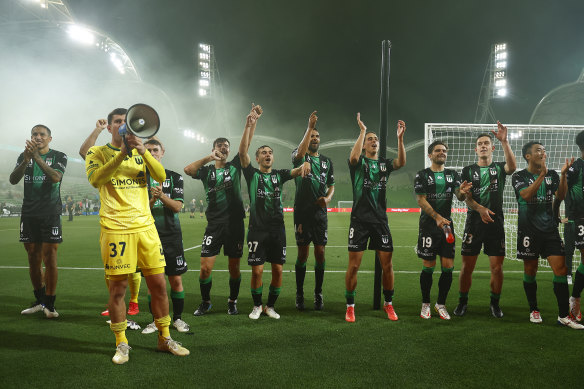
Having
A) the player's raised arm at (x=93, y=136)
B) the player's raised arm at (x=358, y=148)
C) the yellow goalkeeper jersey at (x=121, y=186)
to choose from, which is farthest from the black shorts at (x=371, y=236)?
the player's raised arm at (x=93, y=136)

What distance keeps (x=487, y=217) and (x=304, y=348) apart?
287 centimetres

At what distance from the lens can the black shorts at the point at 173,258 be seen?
4.32 m

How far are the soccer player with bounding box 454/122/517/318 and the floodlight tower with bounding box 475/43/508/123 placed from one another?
1652 inches

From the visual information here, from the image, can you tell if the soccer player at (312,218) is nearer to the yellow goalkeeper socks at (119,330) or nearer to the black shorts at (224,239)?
the black shorts at (224,239)

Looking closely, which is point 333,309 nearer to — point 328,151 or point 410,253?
point 410,253

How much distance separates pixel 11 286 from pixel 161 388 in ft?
17.8

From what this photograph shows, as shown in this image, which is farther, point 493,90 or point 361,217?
point 493,90

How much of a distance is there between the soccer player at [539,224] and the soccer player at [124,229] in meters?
4.25

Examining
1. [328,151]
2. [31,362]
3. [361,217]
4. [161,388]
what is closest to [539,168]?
[361,217]

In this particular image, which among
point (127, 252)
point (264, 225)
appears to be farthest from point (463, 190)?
point (127, 252)

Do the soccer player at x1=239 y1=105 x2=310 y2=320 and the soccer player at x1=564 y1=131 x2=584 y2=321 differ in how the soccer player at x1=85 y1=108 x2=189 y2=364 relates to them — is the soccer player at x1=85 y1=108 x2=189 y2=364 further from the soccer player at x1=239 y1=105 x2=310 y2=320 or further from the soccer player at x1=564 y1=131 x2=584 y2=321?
the soccer player at x1=564 y1=131 x2=584 y2=321

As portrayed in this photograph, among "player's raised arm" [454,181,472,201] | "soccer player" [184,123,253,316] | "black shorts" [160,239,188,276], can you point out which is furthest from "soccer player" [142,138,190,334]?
"player's raised arm" [454,181,472,201]

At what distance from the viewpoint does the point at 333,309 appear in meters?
5.15

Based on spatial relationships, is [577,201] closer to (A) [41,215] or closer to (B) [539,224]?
(B) [539,224]
